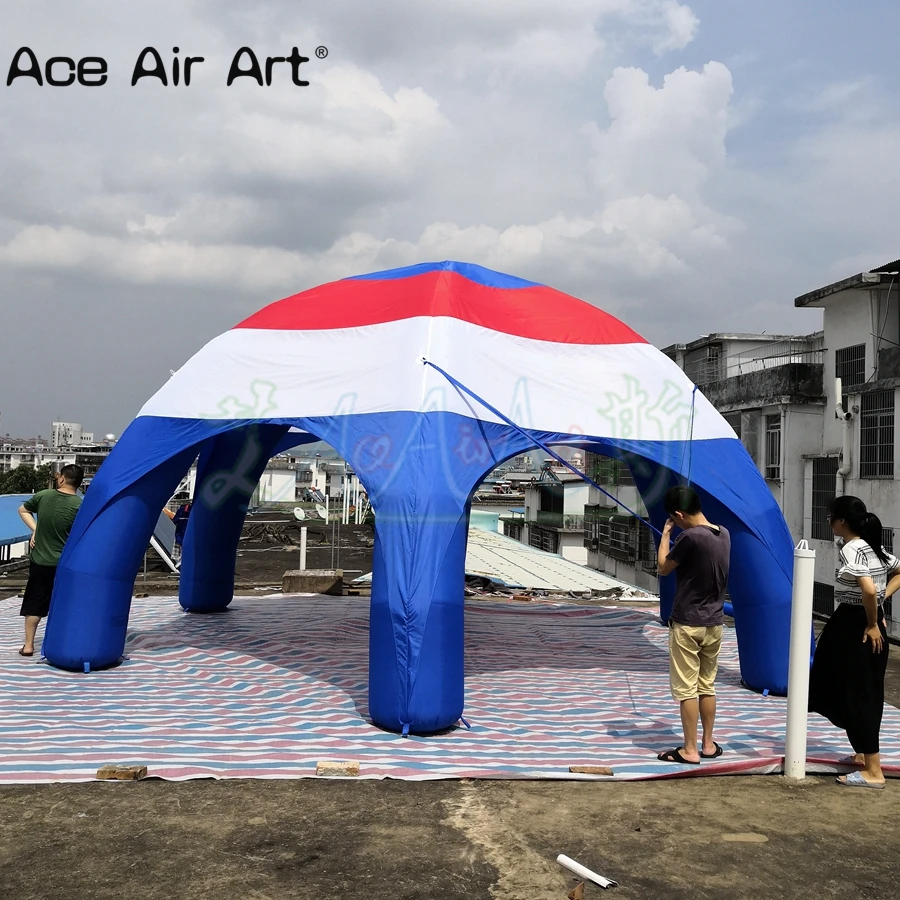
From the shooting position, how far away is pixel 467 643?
1021 centimetres

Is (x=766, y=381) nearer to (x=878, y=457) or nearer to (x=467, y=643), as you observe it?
(x=878, y=457)

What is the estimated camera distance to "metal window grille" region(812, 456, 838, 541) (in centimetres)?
2411

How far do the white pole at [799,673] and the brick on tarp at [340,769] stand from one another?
8.92 feet

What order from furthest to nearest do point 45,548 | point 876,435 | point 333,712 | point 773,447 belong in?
point 773,447 → point 876,435 → point 45,548 → point 333,712

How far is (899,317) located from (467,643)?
1759cm

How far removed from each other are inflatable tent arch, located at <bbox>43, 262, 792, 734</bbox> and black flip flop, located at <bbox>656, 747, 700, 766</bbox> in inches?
58.4

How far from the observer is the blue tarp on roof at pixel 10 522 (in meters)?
19.0

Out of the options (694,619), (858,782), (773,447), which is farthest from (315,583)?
(773,447)

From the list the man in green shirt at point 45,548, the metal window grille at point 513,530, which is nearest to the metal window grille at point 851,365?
→ the man in green shirt at point 45,548

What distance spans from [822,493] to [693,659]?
67.2 ft

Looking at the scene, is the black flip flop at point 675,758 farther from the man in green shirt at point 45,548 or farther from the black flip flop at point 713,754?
the man in green shirt at point 45,548

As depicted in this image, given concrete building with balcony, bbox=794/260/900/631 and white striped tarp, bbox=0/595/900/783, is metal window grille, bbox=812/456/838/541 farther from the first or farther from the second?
white striped tarp, bbox=0/595/900/783

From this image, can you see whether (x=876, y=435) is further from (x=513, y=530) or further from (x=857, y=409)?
(x=513, y=530)

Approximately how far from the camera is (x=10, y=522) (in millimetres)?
19594
